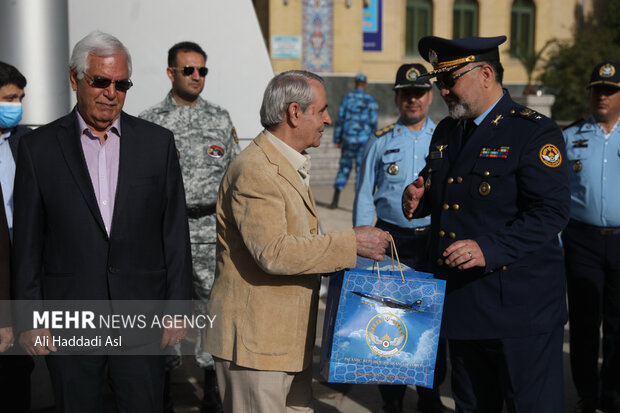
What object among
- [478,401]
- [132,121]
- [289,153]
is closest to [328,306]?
[289,153]

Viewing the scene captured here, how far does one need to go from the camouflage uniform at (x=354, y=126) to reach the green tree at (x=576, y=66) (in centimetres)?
1250

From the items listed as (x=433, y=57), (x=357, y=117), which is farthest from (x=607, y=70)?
(x=357, y=117)

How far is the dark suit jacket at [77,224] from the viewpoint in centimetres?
273

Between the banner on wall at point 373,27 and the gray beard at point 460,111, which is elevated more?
the banner on wall at point 373,27

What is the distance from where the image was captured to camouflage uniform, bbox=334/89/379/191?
12.3 m

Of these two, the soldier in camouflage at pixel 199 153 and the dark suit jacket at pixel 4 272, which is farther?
the soldier in camouflage at pixel 199 153

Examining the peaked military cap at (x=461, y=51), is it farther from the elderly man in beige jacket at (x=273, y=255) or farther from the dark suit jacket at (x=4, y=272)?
the dark suit jacket at (x=4, y=272)

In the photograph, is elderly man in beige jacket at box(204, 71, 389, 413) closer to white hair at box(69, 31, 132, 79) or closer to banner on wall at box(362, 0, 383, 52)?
white hair at box(69, 31, 132, 79)

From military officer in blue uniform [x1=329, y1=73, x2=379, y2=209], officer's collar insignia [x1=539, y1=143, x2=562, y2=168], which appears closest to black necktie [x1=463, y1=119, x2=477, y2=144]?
officer's collar insignia [x1=539, y1=143, x2=562, y2=168]

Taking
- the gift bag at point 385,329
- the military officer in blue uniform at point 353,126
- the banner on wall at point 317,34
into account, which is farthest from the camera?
the banner on wall at point 317,34

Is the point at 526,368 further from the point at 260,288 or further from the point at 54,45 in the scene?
the point at 54,45

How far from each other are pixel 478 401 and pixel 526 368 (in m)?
0.33

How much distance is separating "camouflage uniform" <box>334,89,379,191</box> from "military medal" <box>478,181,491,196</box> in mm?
9405

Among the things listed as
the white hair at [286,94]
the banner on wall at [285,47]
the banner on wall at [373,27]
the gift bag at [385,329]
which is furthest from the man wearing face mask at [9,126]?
the banner on wall at [373,27]
